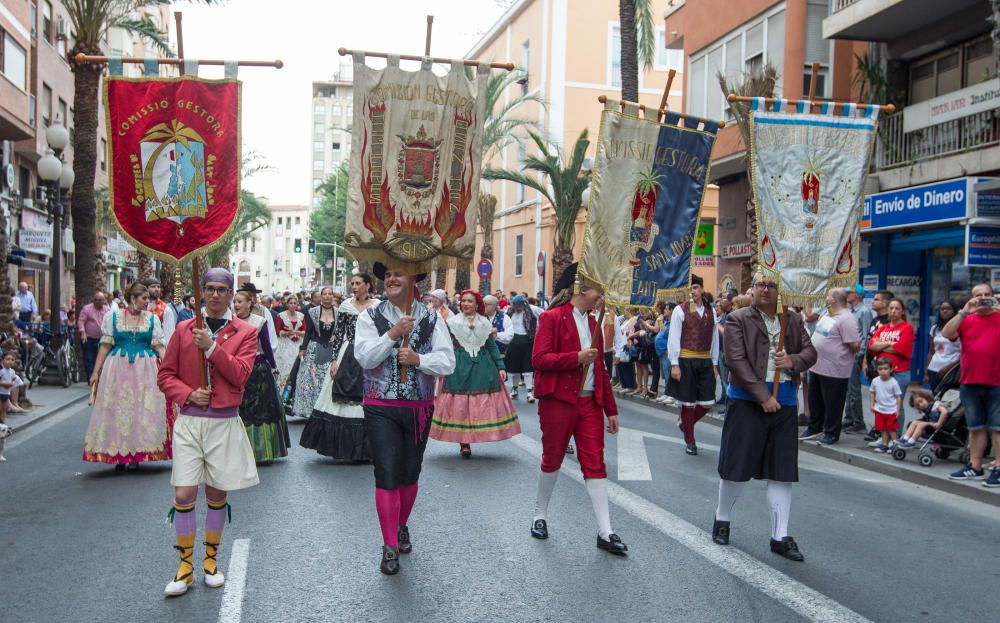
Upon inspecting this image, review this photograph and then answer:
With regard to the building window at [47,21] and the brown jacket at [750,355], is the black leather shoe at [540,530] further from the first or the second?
the building window at [47,21]

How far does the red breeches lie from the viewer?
6.78m

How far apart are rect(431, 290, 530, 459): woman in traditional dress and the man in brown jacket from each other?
13.9 feet

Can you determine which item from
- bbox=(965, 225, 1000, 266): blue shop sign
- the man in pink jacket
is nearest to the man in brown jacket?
the man in pink jacket

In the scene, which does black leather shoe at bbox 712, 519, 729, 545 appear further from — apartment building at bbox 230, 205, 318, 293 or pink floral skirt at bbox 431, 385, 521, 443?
apartment building at bbox 230, 205, 318, 293

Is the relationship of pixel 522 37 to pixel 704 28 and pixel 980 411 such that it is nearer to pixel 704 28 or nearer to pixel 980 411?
pixel 704 28

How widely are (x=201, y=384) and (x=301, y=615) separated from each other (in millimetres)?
1511

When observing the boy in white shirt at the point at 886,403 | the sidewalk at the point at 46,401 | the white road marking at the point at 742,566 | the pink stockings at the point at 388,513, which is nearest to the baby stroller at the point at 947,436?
the boy in white shirt at the point at 886,403

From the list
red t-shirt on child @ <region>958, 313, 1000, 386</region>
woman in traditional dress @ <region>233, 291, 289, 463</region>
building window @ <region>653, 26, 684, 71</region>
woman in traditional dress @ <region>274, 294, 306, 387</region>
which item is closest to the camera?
red t-shirt on child @ <region>958, 313, 1000, 386</region>

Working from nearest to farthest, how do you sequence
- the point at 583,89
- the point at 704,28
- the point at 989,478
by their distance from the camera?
the point at 989,478 < the point at 704,28 < the point at 583,89

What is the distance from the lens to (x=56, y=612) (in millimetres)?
5281

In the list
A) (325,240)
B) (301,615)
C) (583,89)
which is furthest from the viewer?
(325,240)

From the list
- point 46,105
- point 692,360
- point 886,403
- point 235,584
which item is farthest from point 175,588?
point 46,105

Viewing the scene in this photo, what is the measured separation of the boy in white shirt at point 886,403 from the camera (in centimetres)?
1173

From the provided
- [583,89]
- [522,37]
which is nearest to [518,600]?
[583,89]
